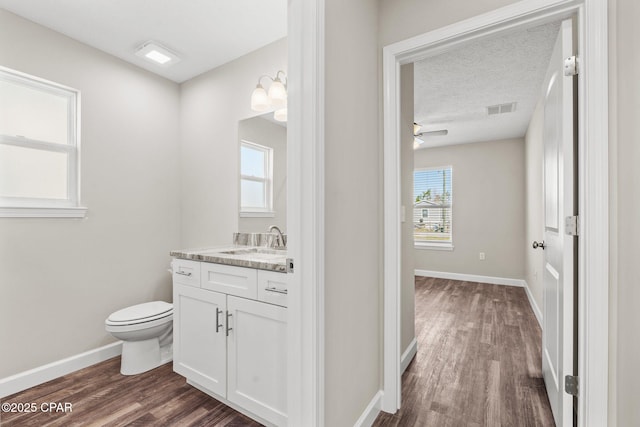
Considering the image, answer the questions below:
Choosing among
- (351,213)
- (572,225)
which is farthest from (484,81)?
(351,213)

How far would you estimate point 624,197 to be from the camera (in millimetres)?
1173

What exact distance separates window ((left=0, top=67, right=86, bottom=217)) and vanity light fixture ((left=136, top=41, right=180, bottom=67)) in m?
0.59

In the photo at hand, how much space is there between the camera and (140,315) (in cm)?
216

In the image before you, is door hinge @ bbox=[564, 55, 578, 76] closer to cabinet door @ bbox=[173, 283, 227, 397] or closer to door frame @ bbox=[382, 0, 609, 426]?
door frame @ bbox=[382, 0, 609, 426]

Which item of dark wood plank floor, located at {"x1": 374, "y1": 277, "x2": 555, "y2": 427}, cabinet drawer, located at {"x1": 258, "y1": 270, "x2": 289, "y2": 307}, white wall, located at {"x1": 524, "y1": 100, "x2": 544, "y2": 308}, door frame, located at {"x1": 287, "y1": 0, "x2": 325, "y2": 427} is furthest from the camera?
white wall, located at {"x1": 524, "y1": 100, "x2": 544, "y2": 308}

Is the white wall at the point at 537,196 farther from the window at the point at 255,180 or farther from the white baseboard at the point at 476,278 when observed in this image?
the window at the point at 255,180

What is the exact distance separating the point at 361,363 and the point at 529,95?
3.28 m

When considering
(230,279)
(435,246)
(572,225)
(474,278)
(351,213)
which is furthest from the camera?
(435,246)

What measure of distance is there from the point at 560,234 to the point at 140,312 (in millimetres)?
2623

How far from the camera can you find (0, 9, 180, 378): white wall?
2.04 metres

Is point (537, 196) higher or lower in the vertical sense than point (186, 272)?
higher

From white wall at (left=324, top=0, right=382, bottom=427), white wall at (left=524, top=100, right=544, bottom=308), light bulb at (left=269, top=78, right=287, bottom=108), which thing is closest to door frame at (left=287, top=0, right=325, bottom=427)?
white wall at (left=324, top=0, right=382, bottom=427)

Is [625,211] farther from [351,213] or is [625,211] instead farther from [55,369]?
[55,369]

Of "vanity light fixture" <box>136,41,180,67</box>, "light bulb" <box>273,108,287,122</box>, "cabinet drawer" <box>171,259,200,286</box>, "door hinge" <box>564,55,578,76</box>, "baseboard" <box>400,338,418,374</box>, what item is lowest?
"baseboard" <box>400,338,418,374</box>
